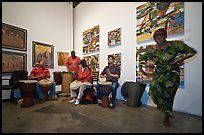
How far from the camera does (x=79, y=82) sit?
3.69 meters

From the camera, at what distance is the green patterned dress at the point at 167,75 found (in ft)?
6.77

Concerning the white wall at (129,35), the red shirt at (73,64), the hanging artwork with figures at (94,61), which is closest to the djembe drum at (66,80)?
the red shirt at (73,64)

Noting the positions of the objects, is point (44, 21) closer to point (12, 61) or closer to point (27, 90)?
point (12, 61)

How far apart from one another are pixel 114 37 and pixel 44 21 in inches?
123

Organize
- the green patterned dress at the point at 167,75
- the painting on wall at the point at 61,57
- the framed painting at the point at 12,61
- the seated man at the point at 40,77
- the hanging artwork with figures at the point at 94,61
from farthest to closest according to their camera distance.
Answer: the painting on wall at the point at 61,57, the hanging artwork with figures at the point at 94,61, the framed painting at the point at 12,61, the seated man at the point at 40,77, the green patterned dress at the point at 167,75

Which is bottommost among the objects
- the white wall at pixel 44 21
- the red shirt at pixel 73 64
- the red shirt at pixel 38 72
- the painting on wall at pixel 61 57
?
the red shirt at pixel 38 72

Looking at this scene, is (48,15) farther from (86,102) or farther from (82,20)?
(86,102)

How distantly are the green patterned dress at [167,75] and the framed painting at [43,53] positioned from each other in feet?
14.1

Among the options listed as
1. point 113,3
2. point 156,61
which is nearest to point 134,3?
point 113,3

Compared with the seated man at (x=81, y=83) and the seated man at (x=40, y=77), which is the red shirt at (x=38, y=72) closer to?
the seated man at (x=40, y=77)

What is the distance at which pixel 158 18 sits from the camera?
3.32 meters

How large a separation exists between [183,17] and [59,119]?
3429 millimetres

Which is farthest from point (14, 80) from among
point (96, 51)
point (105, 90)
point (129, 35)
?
point (129, 35)

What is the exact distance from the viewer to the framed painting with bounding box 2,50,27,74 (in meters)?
4.02
